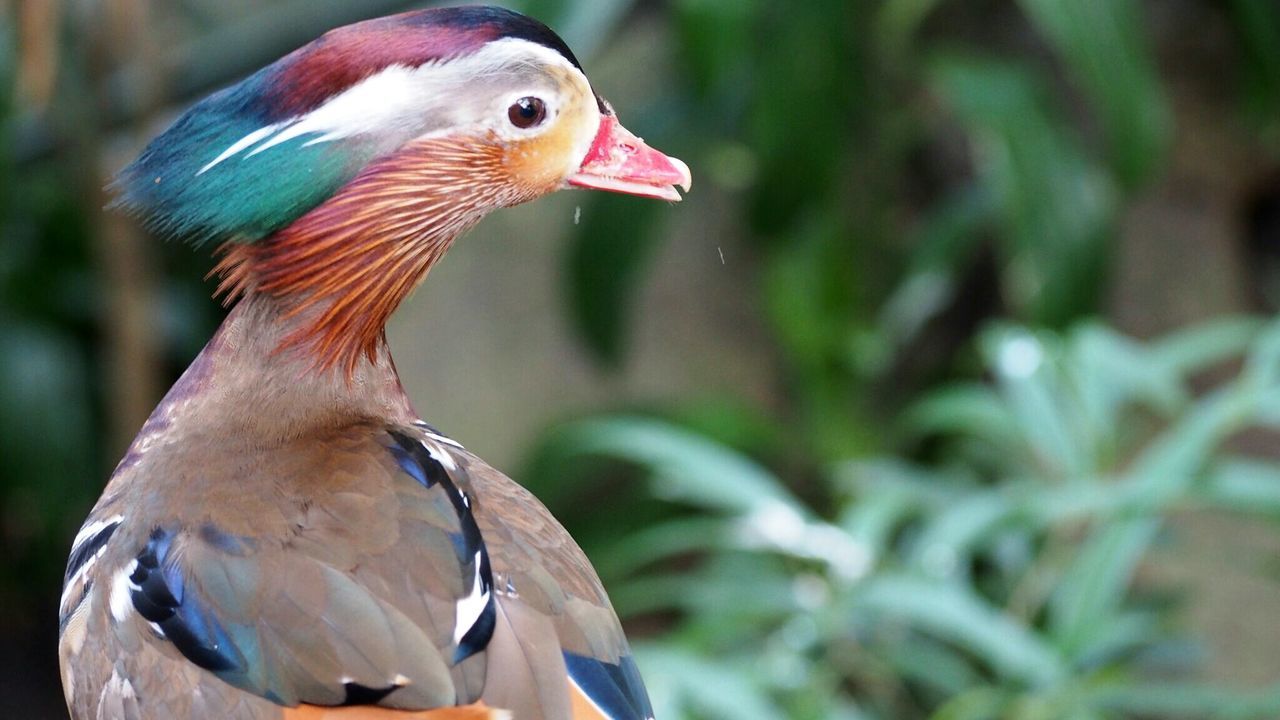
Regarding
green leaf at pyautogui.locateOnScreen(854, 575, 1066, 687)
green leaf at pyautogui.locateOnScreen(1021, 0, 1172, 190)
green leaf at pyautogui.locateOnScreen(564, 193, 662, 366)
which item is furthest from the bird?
green leaf at pyautogui.locateOnScreen(564, 193, 662, 366)

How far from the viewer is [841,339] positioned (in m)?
2.34

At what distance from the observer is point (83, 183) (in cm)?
227

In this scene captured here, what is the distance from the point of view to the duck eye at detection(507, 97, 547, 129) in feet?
Answer: 2.74

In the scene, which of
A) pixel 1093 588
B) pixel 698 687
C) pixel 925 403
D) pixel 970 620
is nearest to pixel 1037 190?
pixel 925 403

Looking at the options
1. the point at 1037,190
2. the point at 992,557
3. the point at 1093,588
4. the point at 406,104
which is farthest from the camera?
the point at 1037,190

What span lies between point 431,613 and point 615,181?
0.27m

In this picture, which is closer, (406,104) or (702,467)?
(406,104)

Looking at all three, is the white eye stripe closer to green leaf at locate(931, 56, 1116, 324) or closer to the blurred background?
the blurred background

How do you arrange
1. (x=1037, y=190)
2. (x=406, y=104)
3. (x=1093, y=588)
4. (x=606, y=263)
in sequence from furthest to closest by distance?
1. (x=606, y=263)
2. (x=1037, y=190)
3. (x=1093, y=588)
4. (x=406, y=104)

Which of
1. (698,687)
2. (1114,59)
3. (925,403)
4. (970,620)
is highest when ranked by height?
(1114,59)

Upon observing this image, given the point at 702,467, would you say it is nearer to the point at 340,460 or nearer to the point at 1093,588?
the point at 1093,588

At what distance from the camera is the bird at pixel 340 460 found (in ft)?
2.50

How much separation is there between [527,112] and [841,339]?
5.09 ft

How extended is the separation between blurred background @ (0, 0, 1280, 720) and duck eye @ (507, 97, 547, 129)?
27.6 inches
